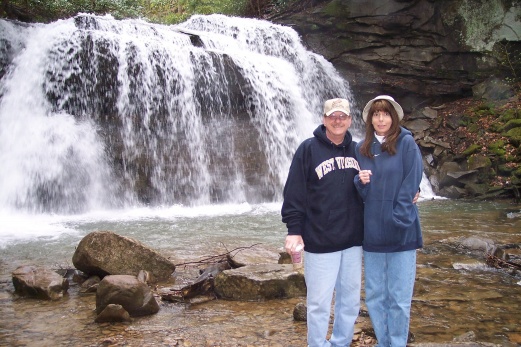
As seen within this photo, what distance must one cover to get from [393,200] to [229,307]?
7.00 ft

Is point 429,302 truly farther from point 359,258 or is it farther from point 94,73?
point 94,73

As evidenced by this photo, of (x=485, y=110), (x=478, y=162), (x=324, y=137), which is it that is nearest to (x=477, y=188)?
(x=478, y=162)

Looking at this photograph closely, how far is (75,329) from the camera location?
Answer: 155 inches

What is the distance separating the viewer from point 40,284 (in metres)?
4.76

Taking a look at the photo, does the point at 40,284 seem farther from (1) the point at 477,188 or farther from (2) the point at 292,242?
(1) the point at 477,188

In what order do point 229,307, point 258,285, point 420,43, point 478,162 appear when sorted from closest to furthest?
point 229,307 → point 258,285 → point 478,162 → point 420,43

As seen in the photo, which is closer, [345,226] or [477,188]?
[345,226]

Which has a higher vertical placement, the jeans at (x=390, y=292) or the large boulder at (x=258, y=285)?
the jeans at (x=390, y=292)

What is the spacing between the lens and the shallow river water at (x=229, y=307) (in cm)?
373

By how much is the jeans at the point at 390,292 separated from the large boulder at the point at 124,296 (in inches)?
83.1

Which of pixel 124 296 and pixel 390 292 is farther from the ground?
pixel 390 292

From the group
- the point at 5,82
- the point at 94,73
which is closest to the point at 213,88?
the point at 94,73

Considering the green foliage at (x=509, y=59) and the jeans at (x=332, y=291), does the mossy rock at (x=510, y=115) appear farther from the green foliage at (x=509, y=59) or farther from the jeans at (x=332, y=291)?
the jeans at (x=332, y=291)

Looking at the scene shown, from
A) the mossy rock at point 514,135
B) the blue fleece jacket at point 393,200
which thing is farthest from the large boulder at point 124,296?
the mossy rock at point 514,135
